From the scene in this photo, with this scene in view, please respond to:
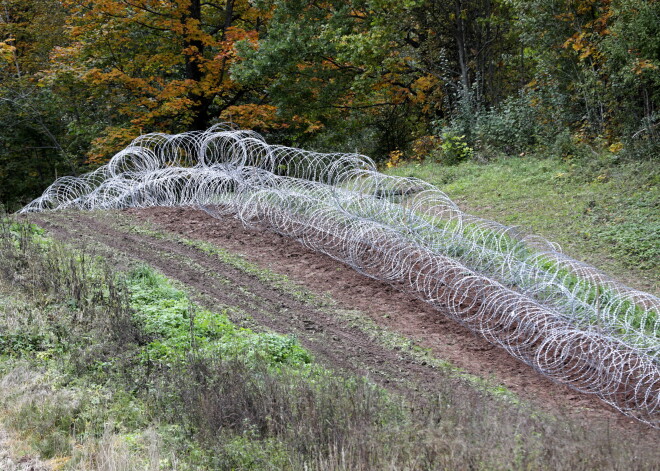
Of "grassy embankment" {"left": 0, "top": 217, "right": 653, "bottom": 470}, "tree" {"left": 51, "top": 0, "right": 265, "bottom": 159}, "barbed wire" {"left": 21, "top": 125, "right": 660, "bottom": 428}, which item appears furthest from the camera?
"tree" {"left": 51, "top": 0, "right": 265, "bottom": 159}

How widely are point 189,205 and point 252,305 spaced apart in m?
5.56

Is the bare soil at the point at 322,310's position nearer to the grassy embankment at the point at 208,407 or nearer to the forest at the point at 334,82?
the grassy embankment at the point at 208,407

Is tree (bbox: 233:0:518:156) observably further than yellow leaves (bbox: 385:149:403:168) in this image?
No

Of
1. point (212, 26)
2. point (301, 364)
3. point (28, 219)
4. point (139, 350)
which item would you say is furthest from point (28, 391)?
point (212, 26)

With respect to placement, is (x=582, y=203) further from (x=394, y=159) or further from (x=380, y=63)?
(x=380, y=63)

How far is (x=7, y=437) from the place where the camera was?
15.2 feet

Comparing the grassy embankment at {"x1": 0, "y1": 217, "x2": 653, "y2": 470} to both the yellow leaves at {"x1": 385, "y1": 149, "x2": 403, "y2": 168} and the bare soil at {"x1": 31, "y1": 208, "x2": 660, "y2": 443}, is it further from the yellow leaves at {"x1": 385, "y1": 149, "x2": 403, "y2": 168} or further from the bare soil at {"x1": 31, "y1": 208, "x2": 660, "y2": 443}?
the yellow leaves at {"x1": 385, "y1": 149, "x2": 403, "y2": 168}

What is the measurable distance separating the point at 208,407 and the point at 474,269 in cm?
535

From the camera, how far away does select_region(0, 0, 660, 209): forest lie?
15.2m

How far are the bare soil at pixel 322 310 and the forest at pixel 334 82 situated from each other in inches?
266

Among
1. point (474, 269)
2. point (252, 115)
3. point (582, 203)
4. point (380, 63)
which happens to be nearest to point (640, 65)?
point (582, 203)

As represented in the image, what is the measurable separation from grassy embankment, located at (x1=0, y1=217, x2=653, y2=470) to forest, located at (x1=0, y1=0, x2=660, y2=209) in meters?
10.4

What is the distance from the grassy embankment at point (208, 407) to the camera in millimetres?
3980

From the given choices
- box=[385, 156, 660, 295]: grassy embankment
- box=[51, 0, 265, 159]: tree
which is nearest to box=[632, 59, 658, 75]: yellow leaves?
box=[385, 156, 660, 295]: grassy embankment
